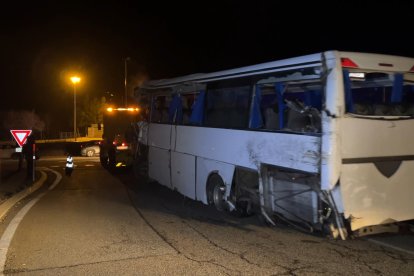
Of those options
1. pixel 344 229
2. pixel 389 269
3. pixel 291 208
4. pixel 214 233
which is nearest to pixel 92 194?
pixel 214 233

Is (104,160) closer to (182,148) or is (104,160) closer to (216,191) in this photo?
(182,148)

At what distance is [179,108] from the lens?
12.4 metres

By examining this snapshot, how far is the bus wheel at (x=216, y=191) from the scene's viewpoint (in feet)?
33.7

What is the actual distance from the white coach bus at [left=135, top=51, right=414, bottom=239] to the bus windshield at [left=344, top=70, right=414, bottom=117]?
0.06ft

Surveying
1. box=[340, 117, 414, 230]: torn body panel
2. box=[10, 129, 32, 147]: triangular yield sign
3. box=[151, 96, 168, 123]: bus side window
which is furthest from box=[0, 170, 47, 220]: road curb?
box=[340, 117, 414, 230]: torn body panel

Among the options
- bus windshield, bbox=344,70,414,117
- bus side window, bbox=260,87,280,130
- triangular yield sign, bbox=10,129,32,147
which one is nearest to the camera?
bus windshield, bbox=344,70,414,117

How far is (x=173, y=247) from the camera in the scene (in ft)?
24.2

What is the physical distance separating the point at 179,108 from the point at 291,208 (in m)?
5.19

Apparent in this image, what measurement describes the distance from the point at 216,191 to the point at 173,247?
3.29 metres

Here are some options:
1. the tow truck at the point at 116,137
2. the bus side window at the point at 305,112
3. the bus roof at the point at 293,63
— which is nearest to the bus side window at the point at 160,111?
the bus roof at the point at 293,63

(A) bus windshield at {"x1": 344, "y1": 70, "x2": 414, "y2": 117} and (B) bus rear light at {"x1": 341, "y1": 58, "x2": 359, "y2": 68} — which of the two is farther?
(A) bus windshield at {"x1": 344, "y1": 70, "x2": 414, "y2": 117}

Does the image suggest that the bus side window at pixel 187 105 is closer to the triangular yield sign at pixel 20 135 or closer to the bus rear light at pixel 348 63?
the bus rear light at pixel 348 63

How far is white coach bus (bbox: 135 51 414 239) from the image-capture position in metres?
7.15

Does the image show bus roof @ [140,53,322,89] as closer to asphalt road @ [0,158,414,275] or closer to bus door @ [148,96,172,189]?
bus door @ [148,96,172,189]
